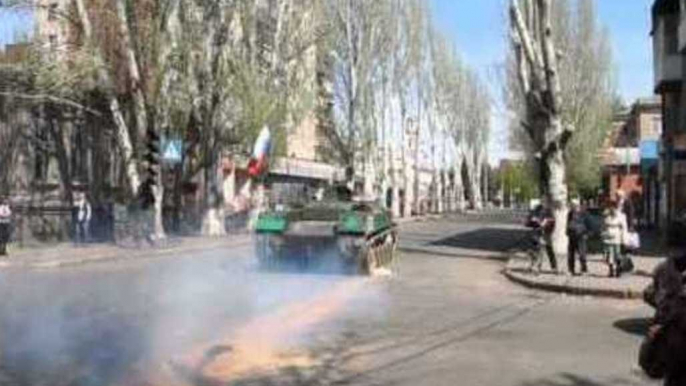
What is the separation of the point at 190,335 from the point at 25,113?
37.8 metres

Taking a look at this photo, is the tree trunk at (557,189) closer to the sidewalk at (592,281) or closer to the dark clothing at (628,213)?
the dark clothing at (628,213)

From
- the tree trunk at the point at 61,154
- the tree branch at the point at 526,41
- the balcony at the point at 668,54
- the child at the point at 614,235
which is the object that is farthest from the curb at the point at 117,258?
the balcony at the point at 668,54

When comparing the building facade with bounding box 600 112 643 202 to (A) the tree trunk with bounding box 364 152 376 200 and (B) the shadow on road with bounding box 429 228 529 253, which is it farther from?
(B) the shadow on road with bounding box 429 228 529 253

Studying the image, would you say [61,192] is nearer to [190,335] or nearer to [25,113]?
[25,113]

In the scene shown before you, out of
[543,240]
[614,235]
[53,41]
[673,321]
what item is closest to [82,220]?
[53,41]

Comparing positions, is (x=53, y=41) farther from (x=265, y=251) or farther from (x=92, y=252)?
(x=265, y=251)

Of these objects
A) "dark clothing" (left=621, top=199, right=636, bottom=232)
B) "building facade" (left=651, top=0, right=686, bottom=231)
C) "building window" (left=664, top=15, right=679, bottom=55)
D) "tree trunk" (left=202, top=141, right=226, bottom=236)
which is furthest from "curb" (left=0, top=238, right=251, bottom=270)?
"building window" (left=664, top=15, right=679, bottom=55)

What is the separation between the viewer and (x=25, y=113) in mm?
50531

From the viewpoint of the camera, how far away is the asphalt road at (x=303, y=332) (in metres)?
11.7

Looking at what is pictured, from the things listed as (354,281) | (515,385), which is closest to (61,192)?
(354,281)

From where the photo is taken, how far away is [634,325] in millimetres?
16953

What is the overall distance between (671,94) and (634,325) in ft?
111

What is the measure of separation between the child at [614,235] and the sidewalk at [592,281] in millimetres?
284

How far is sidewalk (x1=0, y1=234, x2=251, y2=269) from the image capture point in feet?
105
